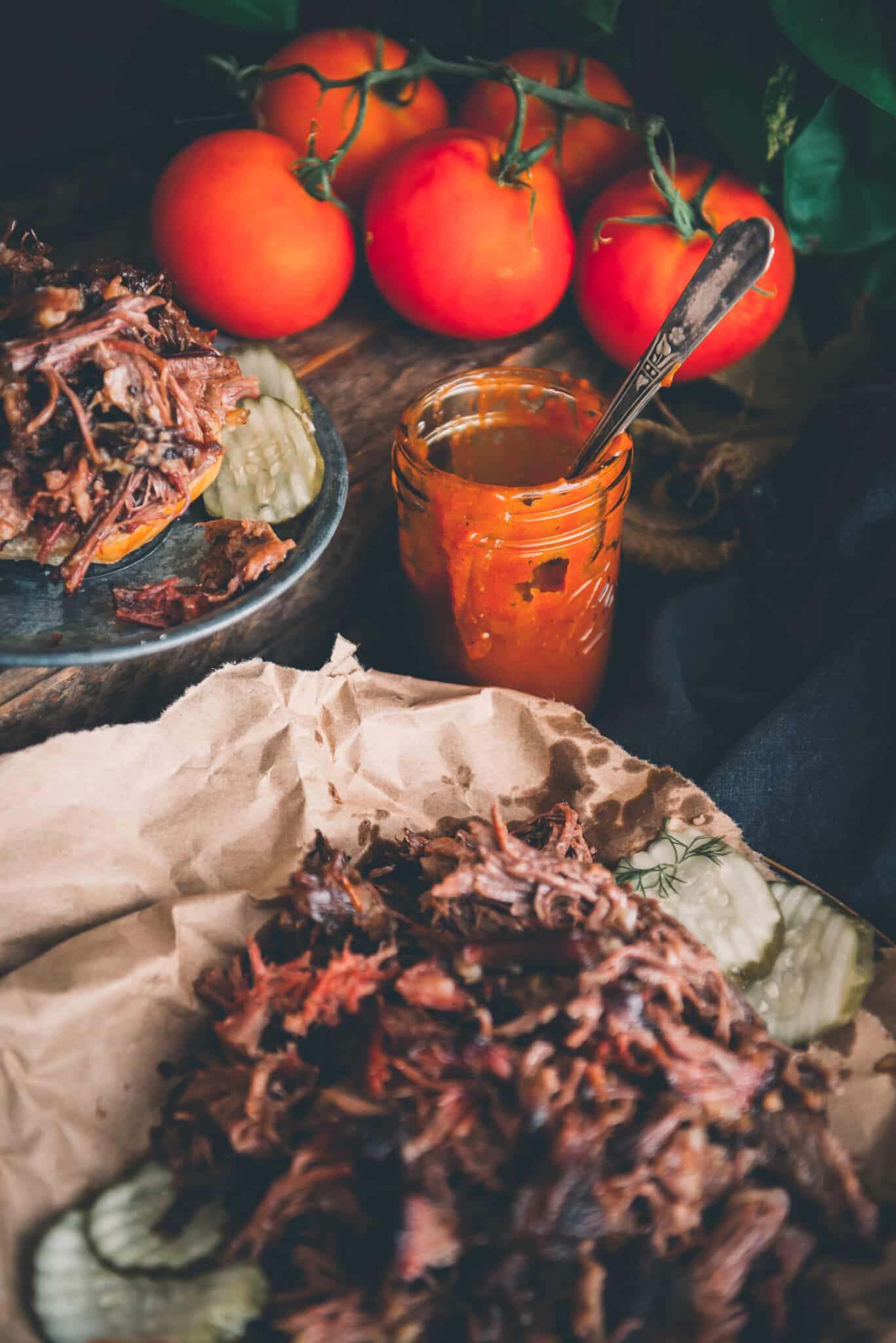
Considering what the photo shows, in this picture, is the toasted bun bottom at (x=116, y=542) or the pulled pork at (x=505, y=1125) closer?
the pulled pork at (x=505, y=1125)

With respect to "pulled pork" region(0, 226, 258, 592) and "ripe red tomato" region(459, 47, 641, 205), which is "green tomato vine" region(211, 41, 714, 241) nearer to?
"ripe red tomato" region(459, 47, 641, 205)

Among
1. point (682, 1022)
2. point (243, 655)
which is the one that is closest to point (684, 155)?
point (243, 655)

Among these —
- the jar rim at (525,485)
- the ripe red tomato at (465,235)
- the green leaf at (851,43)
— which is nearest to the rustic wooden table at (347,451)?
the ripe red tomato at (465,235)

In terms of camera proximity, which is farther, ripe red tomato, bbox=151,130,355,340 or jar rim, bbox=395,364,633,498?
ripe red tomato, bbox=151,130,355,340

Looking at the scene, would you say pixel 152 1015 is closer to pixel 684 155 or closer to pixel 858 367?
pixel 684 155

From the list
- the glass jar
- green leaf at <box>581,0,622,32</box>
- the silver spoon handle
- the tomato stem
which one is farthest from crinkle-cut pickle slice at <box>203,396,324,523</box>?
green leaf at <box>581,0,622,32</box>

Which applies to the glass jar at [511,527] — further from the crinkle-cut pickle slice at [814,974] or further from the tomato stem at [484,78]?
the crinkle-cut pickle slice at [814,974]

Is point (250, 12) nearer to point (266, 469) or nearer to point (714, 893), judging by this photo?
point (266, 469)

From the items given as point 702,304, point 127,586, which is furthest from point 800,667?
point 127,586
